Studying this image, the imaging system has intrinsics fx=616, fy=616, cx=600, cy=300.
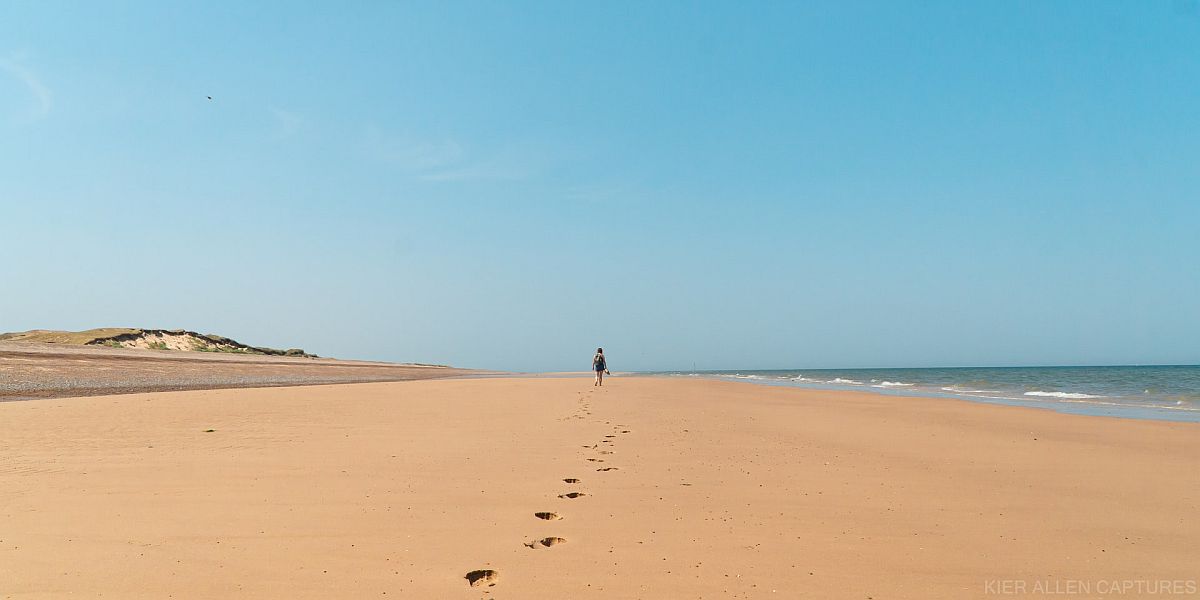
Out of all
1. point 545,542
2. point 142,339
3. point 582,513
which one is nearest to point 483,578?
point 545,542

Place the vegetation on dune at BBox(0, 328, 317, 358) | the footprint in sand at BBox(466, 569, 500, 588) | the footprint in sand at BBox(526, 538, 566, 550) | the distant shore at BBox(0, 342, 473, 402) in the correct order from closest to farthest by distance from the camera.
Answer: the footprint in sand at BBox(466, 569, 500, 588)
the footprint in sand at BBox(526, 538, 566, 550)
the distant shore at BBox(0, 342, 473, 402)
the vegetation on dune at BBox(0, 328, 317, 358)

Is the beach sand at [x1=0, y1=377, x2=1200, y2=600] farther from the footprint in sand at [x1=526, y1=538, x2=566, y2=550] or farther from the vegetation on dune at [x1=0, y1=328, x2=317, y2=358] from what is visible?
the vegetation on dune at [x1=0, y1=328, x2=317, y2=358]

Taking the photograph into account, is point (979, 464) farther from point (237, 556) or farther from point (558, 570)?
point (237, 556)

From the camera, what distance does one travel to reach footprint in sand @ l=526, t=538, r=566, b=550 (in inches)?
182

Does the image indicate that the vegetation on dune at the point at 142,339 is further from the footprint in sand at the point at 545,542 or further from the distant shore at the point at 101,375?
the footprint in sand at the point at 545,542

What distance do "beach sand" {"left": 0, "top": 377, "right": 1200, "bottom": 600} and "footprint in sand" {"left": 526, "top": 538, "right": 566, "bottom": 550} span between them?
0.05 metres

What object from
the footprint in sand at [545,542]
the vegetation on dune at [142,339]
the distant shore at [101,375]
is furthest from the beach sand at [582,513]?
the vegetation on dune at [142,339]

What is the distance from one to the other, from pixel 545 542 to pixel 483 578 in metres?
0.80

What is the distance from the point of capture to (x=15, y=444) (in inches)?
350

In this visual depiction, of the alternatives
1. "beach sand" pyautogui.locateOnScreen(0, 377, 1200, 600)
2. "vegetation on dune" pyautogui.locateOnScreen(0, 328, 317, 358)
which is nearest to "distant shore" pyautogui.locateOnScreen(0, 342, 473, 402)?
"beach sand" pyautogui.locateOnScreen(0, 377, 1200, 600)

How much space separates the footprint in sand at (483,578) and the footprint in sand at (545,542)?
1.89 feet

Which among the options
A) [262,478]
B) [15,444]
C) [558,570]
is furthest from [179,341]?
[558,570]

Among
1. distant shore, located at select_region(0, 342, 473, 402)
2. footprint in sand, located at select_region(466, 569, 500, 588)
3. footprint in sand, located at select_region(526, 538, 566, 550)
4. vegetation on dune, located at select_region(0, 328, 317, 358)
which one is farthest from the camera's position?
vegetation on dune, located at select_region(0, 328, 317, 358)

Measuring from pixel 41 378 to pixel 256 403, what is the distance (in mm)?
14414
